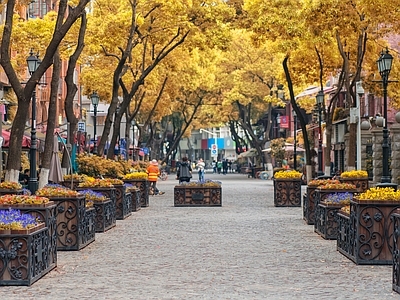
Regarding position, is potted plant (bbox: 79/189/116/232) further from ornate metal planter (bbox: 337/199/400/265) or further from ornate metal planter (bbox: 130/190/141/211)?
ornate metal planter (bbox: 130/190/141/211)

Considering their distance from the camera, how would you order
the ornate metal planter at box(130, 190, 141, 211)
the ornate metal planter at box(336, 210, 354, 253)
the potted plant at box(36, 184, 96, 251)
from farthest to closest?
the ornate metal planter at box(130, 190, 141, 211)
the potted plant at box(36, 184, 96, 251)
the ornate metal planter at box(336, 210, 354, 253)

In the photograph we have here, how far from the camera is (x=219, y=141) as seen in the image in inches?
6718

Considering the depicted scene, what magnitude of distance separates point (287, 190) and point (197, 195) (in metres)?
3.41

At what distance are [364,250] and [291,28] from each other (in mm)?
20784

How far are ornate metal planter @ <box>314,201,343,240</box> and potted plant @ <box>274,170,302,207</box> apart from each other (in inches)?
566

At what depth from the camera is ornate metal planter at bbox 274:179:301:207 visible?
35.6 meters

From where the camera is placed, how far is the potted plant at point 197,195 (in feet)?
119

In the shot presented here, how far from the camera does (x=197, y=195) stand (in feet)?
120

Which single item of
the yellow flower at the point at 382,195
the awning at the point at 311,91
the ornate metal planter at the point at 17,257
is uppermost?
the awning at the point at 311,91

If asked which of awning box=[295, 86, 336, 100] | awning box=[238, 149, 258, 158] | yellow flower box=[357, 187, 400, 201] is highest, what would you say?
awning box=[295, 86, 336, 100]

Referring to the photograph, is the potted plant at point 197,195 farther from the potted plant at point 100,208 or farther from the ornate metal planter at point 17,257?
the ornate metal planter at point 17,257

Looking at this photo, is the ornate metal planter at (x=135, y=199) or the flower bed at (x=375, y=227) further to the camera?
the ornate metal planter at (x=135, y=199)

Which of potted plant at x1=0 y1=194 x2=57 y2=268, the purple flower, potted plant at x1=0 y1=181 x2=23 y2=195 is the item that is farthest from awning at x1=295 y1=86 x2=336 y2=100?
the purple flower

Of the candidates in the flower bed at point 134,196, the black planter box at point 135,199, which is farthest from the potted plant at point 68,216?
the black planter box at point 135,199
